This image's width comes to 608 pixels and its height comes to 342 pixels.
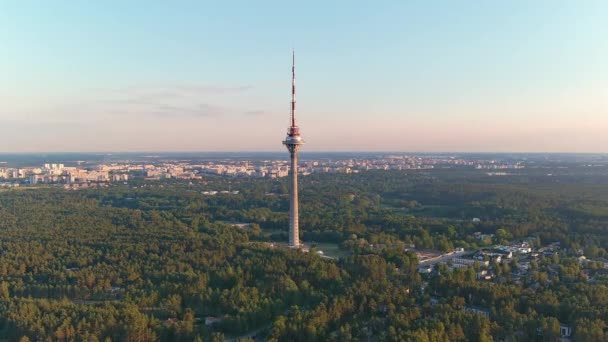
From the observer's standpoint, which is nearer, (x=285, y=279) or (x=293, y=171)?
(x=285, y=279)

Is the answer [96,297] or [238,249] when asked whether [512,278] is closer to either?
[238,249]

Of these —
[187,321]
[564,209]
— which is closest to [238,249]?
[187,321]

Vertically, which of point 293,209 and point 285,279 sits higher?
point 293,209

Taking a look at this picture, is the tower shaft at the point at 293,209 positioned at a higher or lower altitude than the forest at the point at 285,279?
higher

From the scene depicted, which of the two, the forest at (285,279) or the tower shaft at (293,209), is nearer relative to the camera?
the forest at (285,279)

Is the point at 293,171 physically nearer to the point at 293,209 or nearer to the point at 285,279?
the point at 293,209

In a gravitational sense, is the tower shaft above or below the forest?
above

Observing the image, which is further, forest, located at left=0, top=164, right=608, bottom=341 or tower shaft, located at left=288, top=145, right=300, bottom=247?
tower shaft, located at left=288, top=145, right=300, bottom=247

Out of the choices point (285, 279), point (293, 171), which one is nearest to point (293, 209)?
point (293, 171)

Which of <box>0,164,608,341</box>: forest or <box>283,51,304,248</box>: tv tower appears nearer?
<box>0,164,608,341</box>: forest
